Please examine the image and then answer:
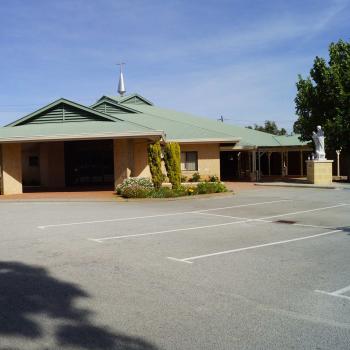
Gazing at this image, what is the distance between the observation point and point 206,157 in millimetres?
30281

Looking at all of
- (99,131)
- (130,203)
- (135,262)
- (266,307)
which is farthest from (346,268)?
(99,131)

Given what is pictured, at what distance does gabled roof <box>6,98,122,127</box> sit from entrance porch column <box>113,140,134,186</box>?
7.32ft

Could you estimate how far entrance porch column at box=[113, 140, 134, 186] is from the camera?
24.2 m

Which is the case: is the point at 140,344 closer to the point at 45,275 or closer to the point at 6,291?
the point at 6,291

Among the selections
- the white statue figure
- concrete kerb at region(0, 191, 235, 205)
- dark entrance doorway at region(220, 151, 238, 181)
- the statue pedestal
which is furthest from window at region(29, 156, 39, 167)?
the white statue figure

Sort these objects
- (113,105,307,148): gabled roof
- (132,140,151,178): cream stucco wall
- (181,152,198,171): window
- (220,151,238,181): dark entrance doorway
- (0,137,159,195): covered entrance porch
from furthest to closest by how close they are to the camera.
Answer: (220,151,238,181): dark entrance doorway → (113,105,307,148): gabled roof → (181,152,198,171): window → (0,137,159,195): covered entrance porch → (132,140,151,178): cream stucco wall

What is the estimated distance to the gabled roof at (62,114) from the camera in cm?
→ 2583

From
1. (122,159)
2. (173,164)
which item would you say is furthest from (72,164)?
(173,164)

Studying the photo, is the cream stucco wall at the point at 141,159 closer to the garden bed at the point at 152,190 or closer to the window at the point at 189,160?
the window at the point at 189,160

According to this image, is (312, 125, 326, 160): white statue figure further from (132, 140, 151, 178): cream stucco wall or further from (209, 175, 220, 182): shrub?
(132, 140, 151, 178): cream stucco wall

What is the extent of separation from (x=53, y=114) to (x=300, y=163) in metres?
23.2

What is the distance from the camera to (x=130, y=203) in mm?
19328

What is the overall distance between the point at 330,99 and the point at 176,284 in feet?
83.3

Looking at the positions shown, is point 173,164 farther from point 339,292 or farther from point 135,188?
point 339,292
